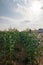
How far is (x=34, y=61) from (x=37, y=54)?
1.96ft

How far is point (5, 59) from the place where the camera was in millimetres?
13203

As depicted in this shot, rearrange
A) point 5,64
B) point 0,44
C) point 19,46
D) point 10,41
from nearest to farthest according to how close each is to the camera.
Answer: point 5,64 → point 10,41 → point 0,44 → point 19,46

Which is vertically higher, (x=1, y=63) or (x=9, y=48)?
(x=9, y=48)

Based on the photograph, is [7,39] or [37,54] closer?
[37,54]

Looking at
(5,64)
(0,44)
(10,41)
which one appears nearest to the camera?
(5,64)

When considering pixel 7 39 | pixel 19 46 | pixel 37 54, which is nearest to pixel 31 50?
pixel 37 54

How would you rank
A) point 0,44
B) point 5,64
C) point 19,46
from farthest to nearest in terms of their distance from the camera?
point 19,46 < point 0,44 < point 5,64

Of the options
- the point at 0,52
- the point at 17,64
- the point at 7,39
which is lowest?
the point at 17,64

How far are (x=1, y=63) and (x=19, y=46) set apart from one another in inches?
166

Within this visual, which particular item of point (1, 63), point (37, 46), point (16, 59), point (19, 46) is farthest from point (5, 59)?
point (19, 46)

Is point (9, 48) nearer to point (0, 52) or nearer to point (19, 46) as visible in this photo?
point (0, 52)

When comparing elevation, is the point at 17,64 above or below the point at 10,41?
below

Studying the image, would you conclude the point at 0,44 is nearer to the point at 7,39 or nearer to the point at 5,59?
the point at 7,39

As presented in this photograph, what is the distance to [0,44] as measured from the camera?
1509 centimetres
